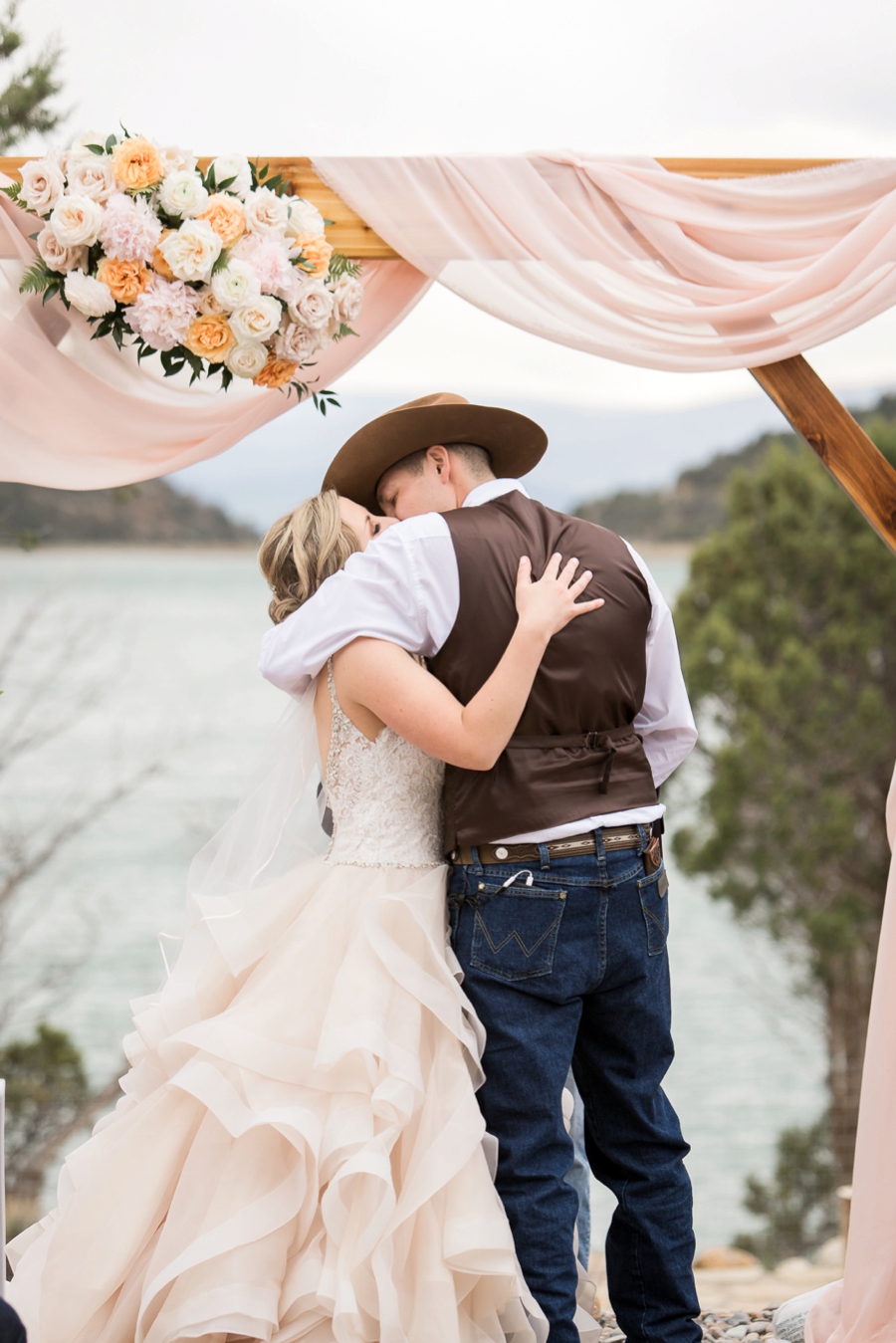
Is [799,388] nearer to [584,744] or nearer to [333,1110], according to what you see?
[584,744]

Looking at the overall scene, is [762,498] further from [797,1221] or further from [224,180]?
[224,180]

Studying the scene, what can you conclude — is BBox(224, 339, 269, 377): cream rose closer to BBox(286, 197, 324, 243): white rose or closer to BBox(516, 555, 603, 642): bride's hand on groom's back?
BBox(286, 197, 324, 243): white rose

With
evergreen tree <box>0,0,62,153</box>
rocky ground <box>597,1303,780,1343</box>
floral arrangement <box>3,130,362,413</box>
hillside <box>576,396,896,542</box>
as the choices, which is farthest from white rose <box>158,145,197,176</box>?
hillside <box>576,396,896,542</box>

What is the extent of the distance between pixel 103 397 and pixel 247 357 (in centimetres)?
44

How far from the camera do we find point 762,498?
10203 mm

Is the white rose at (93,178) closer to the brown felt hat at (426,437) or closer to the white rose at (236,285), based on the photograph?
the white rose at (236,285)

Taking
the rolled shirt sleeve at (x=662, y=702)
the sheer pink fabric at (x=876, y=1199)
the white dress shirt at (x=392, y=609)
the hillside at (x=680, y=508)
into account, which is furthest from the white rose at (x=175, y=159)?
the hillside at (x=680, y=508)

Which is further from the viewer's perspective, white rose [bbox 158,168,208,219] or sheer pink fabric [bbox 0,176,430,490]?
sheer pink fabric [bbox 0,176,430,490]

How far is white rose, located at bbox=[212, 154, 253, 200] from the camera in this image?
2377 millimetres

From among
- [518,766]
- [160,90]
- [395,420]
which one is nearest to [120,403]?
[395,420]

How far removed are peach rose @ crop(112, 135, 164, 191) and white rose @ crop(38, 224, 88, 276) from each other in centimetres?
16

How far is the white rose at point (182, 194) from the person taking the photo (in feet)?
7.49

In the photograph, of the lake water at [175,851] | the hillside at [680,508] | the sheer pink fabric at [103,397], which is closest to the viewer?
the sheer pink fabric at [103,397]

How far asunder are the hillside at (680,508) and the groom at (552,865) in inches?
504
